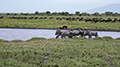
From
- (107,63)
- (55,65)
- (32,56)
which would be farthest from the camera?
(32,56)

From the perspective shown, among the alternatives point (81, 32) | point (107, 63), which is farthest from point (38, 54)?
point (81, 32)

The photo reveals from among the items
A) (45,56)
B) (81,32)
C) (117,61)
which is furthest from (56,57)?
(81,32)

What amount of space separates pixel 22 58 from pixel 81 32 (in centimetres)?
1073

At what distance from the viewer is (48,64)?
9.25 m

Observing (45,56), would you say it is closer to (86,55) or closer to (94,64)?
(86,55)

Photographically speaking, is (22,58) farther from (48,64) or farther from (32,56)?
(48,64)

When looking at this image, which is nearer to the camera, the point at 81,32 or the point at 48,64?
the point at 48,64

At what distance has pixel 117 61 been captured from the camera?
10.1 metres

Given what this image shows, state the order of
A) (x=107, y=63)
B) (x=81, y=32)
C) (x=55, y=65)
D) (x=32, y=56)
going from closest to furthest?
(x=55, y=65) → (x=107, y=63) → (x=32, y=56) → (x=81, y=32)

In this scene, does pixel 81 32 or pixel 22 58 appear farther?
pixel 81 32

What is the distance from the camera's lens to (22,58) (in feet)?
33.7

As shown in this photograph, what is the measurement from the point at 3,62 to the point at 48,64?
235cm

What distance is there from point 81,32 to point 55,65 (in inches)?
442

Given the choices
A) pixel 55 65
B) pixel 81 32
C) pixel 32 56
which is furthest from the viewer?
pixel 81 32
